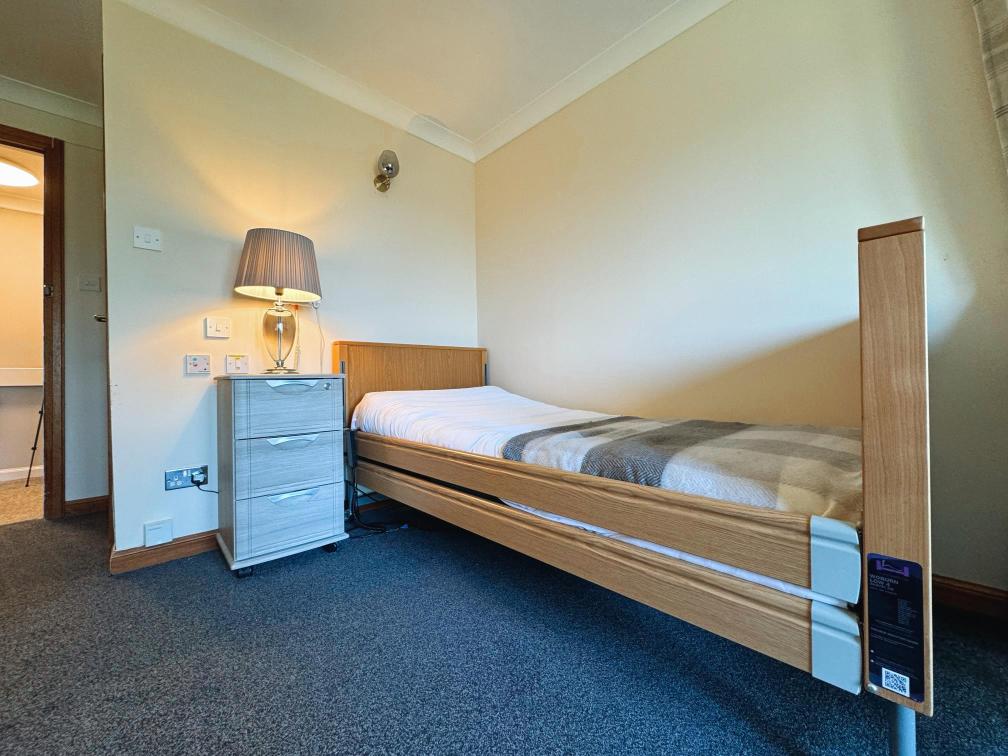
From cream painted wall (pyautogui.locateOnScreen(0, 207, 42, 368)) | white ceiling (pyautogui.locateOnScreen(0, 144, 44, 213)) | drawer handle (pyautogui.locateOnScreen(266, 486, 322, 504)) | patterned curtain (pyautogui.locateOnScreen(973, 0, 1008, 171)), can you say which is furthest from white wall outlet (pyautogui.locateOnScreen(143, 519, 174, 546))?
patterned curtain (pyautogui.locateOnScreen(973, 0, 1008, 171))

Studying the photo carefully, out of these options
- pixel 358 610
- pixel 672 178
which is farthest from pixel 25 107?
pixel 672 178

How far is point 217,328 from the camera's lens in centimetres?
187

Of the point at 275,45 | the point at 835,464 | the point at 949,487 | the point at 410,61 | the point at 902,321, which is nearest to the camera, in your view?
the point at 902,321

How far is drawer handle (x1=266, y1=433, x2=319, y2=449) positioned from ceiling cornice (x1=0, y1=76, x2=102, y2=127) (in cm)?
240

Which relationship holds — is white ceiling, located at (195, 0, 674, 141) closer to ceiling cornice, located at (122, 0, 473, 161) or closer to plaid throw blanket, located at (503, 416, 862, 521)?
ceiling cornice, located at (122, 0, 473, 161)

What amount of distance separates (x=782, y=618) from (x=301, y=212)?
2.51 metres

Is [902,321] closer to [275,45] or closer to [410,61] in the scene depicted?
[410,61]

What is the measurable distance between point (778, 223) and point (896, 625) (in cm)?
155

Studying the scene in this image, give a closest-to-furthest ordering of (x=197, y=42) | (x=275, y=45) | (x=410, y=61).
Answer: (x=197, y=42) → (x=275, y=45) → (x=410, y=61)

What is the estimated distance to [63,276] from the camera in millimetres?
2260

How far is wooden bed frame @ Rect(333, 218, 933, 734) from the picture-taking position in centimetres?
59

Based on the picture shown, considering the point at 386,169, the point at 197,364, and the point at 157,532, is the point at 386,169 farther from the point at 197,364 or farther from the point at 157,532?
the point at 157,532

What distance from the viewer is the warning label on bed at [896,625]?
59 centimetres

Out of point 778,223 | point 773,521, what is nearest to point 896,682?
point 773,521
